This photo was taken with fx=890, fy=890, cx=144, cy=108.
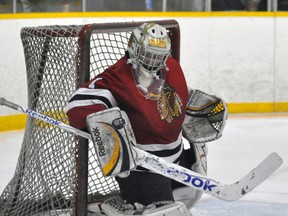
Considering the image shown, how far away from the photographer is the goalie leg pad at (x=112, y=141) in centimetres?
278

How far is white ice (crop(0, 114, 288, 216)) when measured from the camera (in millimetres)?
4027

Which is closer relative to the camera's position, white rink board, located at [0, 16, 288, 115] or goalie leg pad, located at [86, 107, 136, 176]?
goalie leg pad, located at [86, 107, 136, 176]

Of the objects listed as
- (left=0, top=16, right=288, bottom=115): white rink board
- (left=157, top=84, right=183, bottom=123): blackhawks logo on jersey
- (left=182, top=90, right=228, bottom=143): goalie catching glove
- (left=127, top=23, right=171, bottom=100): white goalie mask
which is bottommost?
(left=0, top=16, right=288, bottom=115): white rink board

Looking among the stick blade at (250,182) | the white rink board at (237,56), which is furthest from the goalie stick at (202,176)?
the white rink board at (237,56)

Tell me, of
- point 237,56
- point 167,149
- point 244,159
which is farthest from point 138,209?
point 237,56

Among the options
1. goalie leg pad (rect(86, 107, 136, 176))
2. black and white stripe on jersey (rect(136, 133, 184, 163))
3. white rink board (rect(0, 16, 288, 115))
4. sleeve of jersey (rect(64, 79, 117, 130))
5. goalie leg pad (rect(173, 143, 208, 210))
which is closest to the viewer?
goalie leg pad (rect(86, 107, 136, 176))

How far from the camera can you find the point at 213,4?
24.0 ft

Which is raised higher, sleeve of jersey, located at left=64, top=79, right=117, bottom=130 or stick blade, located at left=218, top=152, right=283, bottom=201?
sleeve of jersey, located at left=64, top=79, right=117, bottom=130

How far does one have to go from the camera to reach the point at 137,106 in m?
2.97

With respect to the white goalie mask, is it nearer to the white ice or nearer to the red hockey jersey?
the red hockey jersey

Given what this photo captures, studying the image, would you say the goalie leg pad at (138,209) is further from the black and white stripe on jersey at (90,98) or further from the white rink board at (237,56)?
the white rink board at (237,56)

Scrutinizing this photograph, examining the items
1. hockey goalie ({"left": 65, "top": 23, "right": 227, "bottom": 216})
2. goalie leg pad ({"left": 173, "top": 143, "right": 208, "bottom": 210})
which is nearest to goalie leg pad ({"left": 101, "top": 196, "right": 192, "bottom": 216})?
hockey goalie ({"left": 65, "top": 23, "right": 227, "bottom": 216})

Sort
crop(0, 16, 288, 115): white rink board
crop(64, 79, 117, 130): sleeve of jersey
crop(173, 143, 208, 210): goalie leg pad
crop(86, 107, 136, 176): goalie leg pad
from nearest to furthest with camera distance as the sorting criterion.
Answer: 1. crop(86, 107, 136, 176): goalie leg pad
2. crop(64, 79, 117, 130): sleeve of jersey
3. crop(173, 143, 208, 210): goalie leg pad
4. crop(0, 16, 288, 115): white rink board

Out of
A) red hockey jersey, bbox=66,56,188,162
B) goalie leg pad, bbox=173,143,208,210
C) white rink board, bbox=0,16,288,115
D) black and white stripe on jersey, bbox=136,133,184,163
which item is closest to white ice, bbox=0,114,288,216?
white rink board, bbox=0,16,288,115
